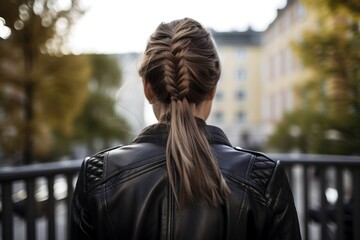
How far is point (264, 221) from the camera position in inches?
45.7

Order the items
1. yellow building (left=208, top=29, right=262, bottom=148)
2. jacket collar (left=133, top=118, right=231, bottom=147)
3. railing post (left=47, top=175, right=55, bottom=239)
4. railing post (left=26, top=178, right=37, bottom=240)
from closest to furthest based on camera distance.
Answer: jacket collar (left=133, top=118, right=231, bottom=147) < railing post (left=26, top=178, right=37, bottom=240) < railing post (left=47, top=175, right=55, bottom=239) < yellow building (left=208, top=29, right=262, bottom=148)

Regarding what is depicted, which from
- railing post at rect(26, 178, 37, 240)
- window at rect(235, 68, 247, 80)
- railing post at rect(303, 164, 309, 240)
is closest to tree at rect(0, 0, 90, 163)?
railing post at rect(26, 178, 37, 240)

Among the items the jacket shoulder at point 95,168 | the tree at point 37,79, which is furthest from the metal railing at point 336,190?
the tree at point 37,79

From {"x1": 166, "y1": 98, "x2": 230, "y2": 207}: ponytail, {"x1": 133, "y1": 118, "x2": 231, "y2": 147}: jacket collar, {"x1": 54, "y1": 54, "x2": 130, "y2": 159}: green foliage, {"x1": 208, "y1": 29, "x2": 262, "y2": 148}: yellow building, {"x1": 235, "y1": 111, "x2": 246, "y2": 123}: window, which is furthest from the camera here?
{"x1": 235, "y1": 111, "x2": 246, "y2": 123}: window

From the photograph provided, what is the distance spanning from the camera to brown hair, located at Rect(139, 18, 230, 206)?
1115mm

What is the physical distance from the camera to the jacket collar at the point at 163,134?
122cm

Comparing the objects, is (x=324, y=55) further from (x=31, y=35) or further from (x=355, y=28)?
(x=31, y=35)

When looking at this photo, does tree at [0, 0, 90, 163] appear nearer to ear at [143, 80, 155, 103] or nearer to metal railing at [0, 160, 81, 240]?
metal railing at [0, 160, 81, 240]

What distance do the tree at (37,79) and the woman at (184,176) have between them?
8158 mm

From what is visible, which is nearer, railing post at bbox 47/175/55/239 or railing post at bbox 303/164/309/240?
railing post at bbox 47/175/55/239

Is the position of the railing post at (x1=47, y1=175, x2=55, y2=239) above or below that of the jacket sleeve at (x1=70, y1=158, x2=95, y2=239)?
below

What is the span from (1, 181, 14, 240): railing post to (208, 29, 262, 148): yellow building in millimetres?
54809

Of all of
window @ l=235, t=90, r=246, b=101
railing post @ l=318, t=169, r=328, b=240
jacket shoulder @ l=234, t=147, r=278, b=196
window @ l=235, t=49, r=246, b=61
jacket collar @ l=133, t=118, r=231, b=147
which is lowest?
railing post @ l=318, t=169, r=328, b=240

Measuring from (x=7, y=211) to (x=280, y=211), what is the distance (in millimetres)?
1732
